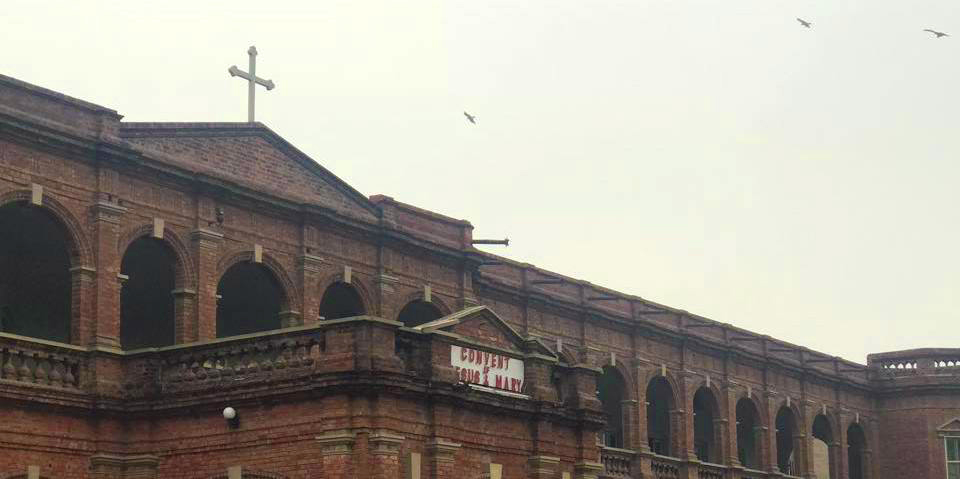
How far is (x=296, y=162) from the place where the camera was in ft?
116

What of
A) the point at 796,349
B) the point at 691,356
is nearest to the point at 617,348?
the point at 691,356

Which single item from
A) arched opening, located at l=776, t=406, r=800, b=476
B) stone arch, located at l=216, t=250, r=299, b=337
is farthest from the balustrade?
arched opening, located at l=776, t=406, r=800, b=476

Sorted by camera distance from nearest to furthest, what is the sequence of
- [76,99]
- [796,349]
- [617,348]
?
[76,99] → [617,348] → [796,349]

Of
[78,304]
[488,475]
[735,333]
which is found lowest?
[488,475]

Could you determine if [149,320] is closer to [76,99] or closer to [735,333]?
[76,99]

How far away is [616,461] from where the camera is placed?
1804 inches

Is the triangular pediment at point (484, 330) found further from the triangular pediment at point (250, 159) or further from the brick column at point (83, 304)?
the triangular pediment at point (250, 159)

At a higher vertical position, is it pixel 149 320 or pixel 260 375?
pixel 149 320

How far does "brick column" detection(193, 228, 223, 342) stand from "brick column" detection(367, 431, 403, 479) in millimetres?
6926

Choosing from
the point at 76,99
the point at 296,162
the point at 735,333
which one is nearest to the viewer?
the point at 76,99

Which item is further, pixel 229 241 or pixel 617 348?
pixel 617 348

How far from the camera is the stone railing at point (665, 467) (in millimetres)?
47562

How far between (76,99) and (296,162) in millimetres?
6105

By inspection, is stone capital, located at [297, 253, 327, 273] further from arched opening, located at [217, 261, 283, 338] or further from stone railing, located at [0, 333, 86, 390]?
stone railing, located at [0, 333, 86, 390]
